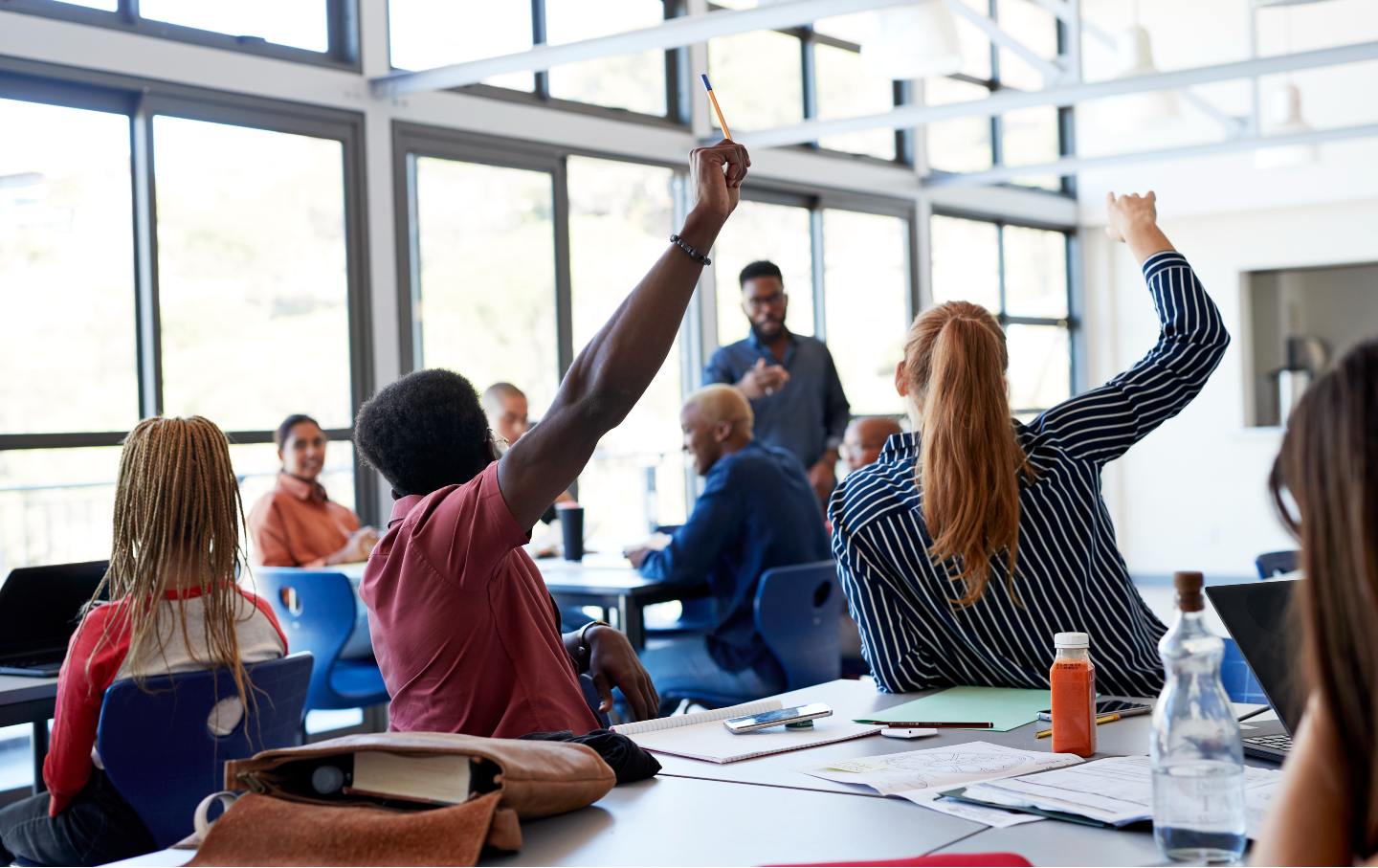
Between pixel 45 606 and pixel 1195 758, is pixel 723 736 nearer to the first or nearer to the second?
pixel 1195 758

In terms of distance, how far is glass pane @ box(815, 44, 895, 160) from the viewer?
8086 millimetres

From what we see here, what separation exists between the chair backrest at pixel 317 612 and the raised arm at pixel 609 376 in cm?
237

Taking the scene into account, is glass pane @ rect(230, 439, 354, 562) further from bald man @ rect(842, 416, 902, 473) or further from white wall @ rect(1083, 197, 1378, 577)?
white wall @ rect(1083, 197, 1378, 577)

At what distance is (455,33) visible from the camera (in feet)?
19.8

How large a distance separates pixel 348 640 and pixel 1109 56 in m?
7.92

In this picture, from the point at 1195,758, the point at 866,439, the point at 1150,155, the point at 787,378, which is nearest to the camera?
the point at 1195,758

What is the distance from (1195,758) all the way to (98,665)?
1679mm

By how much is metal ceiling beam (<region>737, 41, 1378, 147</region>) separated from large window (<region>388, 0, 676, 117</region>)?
80 cm

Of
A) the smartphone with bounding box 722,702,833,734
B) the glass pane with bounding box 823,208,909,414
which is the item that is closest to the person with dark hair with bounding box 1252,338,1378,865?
the smartphone with bounding box 722,702,833,734

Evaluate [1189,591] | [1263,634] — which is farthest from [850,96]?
[1189,591]

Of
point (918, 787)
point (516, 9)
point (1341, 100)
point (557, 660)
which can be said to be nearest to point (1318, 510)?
point (918, 787)

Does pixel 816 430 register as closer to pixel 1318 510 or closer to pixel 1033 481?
pixel 1033 481

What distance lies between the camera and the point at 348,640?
4059mm

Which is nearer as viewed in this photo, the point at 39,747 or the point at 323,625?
the point at 39,747
